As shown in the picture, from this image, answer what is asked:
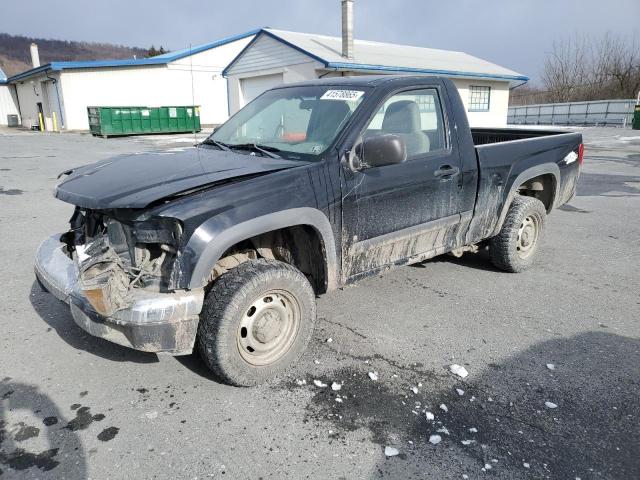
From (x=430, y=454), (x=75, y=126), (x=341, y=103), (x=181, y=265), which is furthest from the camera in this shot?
(x=75, y=126)

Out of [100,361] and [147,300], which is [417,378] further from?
[100,361]

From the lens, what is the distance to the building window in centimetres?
2716

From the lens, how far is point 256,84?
25.8 meters

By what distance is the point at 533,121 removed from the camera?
4009 cm

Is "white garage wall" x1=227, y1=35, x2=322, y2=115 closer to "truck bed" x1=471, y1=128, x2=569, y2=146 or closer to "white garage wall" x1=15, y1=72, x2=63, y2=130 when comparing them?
"white garage wall" x1=15, y1=72, x2=63, y2=130

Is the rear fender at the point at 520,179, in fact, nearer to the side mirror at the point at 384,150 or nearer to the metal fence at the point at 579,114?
the side mirror at the point at 384,150

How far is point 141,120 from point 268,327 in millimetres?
27588

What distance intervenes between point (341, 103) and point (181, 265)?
1825 millimetres

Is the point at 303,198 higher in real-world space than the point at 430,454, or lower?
higher

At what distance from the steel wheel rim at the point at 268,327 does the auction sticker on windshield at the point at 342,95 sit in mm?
1592

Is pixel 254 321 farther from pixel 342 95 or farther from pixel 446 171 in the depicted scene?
pixel 446 171

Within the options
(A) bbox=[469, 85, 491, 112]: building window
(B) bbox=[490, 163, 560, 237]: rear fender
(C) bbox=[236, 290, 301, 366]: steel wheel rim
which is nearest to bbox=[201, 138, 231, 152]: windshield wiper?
(C) bbox=[236, 290, 301, 366]: steel wheel rim

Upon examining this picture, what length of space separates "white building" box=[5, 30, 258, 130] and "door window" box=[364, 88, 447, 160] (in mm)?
27686

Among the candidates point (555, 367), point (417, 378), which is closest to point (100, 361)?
point (417, 378)
